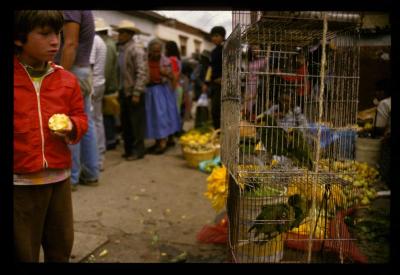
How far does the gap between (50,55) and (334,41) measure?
193 centimetres

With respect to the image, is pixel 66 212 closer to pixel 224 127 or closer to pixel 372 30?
pixel 224 127

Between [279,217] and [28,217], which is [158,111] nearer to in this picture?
[279,217]

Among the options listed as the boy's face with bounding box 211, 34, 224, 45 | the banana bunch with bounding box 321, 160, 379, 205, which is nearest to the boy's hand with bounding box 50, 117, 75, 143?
the banana bunch with bounding box 321, 160, 379, 205

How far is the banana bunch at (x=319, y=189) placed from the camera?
2.57 m

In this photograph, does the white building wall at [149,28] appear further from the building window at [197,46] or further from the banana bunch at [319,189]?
the banana bunch at [319,189]

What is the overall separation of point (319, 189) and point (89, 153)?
117 inches

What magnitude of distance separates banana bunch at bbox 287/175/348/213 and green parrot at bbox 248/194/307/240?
9 cm

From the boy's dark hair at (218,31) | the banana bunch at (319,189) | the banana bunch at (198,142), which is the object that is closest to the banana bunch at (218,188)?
the banana bunch at (319,189)

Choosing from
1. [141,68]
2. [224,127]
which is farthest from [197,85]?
[224,127]

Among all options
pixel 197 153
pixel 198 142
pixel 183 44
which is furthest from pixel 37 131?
pixel 183 44

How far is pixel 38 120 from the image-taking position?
2.22 metres

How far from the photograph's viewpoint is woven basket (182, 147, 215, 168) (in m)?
6.36

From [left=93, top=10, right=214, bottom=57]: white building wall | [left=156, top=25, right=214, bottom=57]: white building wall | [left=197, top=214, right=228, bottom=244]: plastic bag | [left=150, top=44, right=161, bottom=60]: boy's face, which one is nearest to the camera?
[left=197, top=214, right=228, bottom=244]: plastic bag

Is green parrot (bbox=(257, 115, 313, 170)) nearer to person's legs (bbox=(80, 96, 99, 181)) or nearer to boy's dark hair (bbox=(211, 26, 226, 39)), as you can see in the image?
person's legs (bbox=(80, 96, 99, 181))
